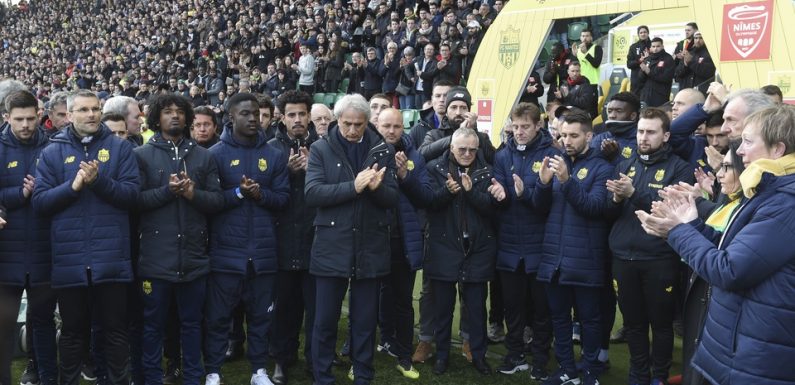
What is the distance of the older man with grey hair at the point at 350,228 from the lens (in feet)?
13.9

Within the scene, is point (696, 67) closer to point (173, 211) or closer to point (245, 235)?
point (245, 235)

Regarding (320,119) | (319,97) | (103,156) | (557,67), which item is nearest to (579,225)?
(320,119)

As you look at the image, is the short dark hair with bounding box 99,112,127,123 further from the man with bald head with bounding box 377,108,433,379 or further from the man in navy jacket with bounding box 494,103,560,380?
the man in navy jacket with bounding box 494,103,560,380

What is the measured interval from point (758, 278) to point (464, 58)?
10438 millimetres

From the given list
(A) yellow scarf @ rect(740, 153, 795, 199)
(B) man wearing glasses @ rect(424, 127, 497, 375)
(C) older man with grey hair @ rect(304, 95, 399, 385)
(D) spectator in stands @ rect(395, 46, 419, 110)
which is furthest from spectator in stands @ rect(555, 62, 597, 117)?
(A) yellow scarf @ rect(740, 153, 795, 199)

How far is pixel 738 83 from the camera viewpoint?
23.5ft

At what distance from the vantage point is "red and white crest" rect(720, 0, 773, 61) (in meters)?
6.90

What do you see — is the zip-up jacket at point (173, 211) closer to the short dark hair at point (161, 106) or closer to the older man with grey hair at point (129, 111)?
the short dark hair at point (161, 106)

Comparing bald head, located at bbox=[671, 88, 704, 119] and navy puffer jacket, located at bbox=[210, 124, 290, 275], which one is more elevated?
bald head, located at bbox=[671, 88, 704, 119]

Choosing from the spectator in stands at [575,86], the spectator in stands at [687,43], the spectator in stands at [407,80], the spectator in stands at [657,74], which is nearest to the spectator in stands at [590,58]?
the spectator in stands at [575,86]

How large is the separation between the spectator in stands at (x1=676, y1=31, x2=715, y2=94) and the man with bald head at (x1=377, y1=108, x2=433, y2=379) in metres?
5.99

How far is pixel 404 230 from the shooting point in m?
4.86

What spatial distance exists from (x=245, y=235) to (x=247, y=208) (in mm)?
169

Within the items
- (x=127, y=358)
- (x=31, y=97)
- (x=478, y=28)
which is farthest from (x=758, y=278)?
(x=478, y=28)
